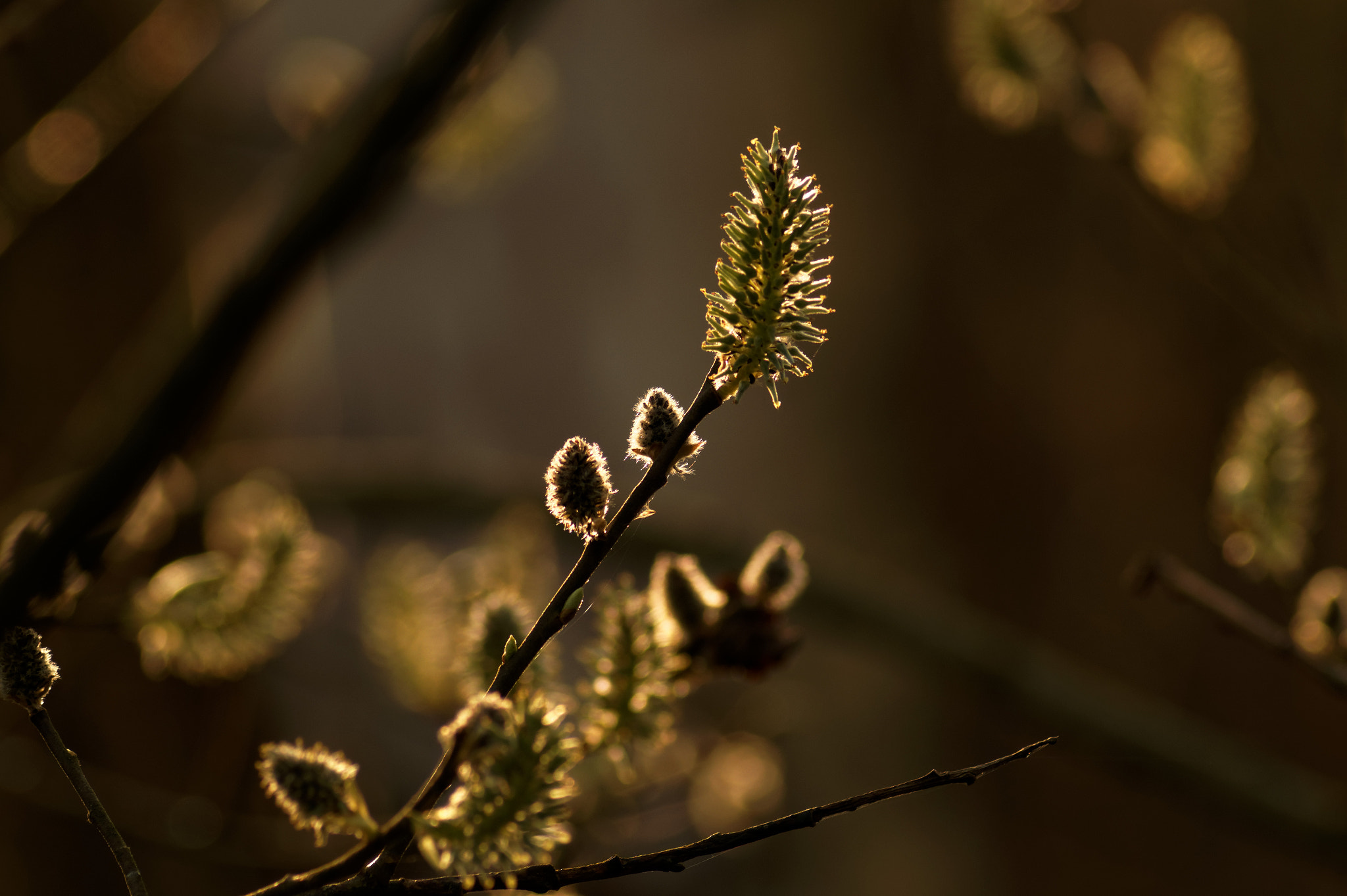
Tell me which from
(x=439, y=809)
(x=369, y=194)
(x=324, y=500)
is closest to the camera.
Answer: (x=439, y=809)

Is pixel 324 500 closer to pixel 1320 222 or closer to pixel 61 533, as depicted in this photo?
pixel 61 533

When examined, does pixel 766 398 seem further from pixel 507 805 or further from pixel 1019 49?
pixel 507 805

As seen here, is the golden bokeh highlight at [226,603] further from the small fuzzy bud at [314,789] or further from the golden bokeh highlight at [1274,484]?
the golden bokeh highlight at [1274,484]

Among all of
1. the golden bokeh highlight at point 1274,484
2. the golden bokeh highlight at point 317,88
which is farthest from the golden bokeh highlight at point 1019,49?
the golden bokeh highlight at point 317,88

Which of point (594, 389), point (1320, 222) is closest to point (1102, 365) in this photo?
point (1320, 222)

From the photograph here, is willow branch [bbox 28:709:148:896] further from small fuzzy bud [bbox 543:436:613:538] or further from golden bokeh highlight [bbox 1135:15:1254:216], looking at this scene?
golden bokeh highlight [bbox 1135:15:1254:216]

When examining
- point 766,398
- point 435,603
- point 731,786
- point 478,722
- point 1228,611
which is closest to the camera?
point 478,722

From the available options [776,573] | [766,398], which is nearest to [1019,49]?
[776,573]
